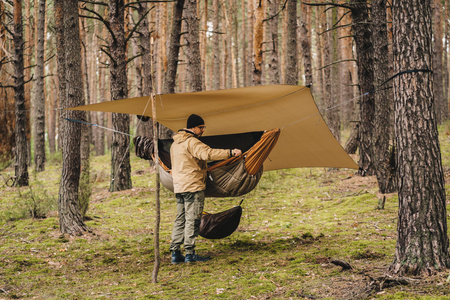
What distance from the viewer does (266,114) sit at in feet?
16.8

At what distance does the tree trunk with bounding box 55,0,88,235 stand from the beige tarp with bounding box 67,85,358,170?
1.02m

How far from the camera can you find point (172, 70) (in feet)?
30.4

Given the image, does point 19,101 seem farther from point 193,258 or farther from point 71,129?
point 193,258

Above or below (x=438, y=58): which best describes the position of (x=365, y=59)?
below

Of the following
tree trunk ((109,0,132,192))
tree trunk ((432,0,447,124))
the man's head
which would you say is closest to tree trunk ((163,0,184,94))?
tree trunk ((109,0,132,192))

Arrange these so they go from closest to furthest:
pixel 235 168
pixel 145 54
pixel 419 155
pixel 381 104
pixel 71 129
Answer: pixel 419 155, pixel 235 168, pixel 71 129, pixel 381 104, pixel 145 54

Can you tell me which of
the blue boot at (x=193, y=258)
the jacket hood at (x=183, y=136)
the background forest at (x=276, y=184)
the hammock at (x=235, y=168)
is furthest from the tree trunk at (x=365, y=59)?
the blue boot at (x=193, y=258)

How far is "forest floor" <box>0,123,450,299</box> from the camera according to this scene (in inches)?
133

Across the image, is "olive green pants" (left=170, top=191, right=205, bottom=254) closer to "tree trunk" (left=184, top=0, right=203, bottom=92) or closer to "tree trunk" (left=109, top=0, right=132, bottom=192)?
"tree trunk" (left=109, top=0, right=132, bottom=192)

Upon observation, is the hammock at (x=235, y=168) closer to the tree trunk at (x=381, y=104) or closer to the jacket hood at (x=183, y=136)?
the jacket hood at (x=183, y=136)

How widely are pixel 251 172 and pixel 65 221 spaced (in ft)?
9.07

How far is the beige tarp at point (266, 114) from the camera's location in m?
4.45

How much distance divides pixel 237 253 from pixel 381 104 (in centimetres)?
351

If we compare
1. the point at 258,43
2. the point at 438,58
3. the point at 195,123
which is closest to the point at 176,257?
the point at 195,123
